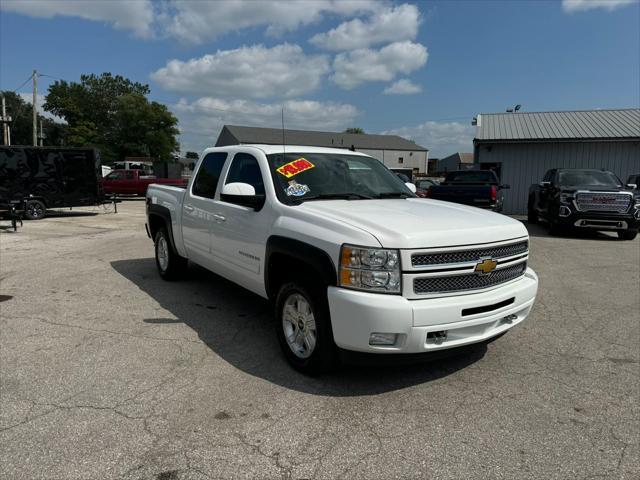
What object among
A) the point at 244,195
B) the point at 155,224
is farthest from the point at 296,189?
the point at 155,224

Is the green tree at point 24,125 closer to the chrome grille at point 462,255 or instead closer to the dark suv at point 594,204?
the dark suv at point 594,204

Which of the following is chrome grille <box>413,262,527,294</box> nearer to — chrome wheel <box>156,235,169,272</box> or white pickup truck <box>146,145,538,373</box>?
white pickup truck <box>146,145,538,373</box>

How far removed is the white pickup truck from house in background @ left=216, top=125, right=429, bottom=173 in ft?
195

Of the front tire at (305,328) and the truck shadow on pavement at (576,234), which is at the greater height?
the front tire at (305,328)

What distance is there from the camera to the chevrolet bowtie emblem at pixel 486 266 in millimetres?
3428

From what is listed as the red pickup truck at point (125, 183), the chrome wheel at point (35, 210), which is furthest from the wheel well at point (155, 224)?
the red pickup truck at point (125, 183)

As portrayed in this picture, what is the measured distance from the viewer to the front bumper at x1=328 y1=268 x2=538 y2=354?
3102mm

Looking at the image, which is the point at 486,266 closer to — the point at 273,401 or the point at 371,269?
the point at 371,269

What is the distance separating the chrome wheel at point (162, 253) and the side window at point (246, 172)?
218 cm

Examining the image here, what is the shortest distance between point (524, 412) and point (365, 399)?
109 centimetres

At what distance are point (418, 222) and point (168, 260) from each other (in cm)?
428

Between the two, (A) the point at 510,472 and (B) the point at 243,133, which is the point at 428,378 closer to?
(A) the point at 510,472

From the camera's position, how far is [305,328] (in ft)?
12.2

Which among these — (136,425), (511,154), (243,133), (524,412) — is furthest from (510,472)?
(243,133)
